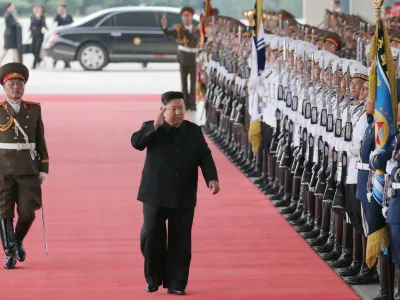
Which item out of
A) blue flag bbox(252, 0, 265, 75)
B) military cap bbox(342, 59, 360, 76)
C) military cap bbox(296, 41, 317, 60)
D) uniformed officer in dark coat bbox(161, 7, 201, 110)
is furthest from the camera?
uniformed officer in dark coat bbox(161, 7, 201, 110)

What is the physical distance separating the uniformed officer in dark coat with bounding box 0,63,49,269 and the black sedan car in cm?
2070

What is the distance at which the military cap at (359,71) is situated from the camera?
9386 millimetres

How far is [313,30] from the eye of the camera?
50.9ft

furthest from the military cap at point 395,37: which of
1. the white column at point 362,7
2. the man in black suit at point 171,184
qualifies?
the white column at point 362,7

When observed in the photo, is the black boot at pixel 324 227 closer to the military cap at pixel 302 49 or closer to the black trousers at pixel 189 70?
the military cap at pixel 302 49

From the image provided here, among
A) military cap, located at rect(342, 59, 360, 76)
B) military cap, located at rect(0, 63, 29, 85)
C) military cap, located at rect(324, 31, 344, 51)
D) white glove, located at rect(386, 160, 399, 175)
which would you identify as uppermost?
military cap, located at rect(0, 63, 29, 85)

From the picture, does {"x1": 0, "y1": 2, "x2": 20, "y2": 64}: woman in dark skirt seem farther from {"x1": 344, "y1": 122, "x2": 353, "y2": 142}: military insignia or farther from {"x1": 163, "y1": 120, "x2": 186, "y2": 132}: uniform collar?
{"x1": 163, "y1": 120, "x2": 186, "y2": 132}: uniform collar

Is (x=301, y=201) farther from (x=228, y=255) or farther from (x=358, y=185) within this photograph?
(x=358, y=185)

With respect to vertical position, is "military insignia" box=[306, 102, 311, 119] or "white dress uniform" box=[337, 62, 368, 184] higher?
"white dress uniform" box=[337, 62, 368, 184]

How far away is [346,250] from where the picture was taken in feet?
31.7

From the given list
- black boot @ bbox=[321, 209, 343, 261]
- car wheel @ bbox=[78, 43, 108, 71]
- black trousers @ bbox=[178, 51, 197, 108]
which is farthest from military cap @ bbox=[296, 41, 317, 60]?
car wheel @ bbox=[78, 43, 108, 71]

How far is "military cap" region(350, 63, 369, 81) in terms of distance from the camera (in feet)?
30.8

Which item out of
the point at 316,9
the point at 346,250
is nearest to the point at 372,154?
the point at 346,250

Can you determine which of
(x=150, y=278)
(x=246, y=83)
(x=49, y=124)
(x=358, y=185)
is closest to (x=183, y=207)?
(x=150, y=278)
